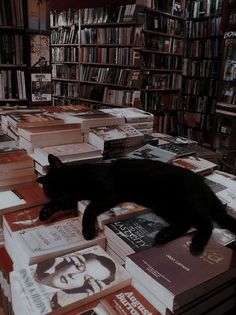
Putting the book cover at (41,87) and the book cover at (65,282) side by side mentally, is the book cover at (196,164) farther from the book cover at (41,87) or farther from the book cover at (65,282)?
the book cover at (41,87)

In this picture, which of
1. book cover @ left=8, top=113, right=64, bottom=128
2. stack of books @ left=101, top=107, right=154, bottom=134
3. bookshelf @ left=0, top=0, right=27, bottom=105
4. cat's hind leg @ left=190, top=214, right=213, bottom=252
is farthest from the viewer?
bookshelf @ left=0, top=0, right=27, bottom=105

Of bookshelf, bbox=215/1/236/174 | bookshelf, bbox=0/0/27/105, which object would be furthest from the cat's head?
bookshelf, bbox=215/1/236/174

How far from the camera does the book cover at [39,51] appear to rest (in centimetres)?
290

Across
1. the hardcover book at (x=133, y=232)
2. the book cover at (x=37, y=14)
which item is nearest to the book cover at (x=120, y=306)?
the hardcover book at (x=133, y=232)

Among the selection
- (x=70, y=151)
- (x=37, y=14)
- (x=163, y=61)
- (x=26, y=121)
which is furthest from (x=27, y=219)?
(x=163, y=61)

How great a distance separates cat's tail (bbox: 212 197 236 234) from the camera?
3.59ft

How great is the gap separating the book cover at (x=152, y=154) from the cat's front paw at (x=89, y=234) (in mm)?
573

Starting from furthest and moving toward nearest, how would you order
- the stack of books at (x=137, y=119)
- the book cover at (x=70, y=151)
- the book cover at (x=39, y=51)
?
the book cover at (x=39, y=51) → the stack of books at (x=137, y=119) → the book cover at (x=70, y=151)

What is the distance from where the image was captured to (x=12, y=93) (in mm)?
3020

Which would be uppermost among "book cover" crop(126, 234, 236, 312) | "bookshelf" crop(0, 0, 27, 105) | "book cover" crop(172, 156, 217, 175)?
"bookshelf" crop(0, 0, 27, 105)

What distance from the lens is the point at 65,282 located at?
34.3 inches

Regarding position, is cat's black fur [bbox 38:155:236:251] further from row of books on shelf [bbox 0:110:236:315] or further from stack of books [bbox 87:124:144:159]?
stack of books [bbox 87:124:144:159]

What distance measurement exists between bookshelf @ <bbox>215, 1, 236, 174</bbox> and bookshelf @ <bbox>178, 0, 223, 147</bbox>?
0.57m

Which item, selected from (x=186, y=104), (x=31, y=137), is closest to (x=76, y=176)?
(x=31, y=137)
